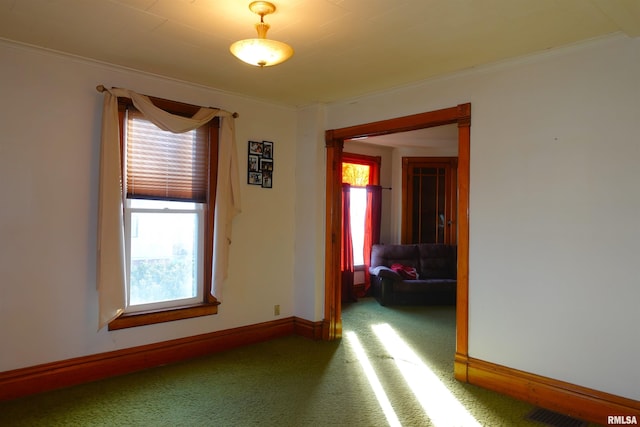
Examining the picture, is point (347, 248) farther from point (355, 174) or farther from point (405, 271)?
point (355, 174)

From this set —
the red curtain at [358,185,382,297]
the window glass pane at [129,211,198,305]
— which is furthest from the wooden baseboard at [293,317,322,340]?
the red curtain at [358,185,382,297]

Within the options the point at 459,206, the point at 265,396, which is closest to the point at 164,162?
the point at 265,396

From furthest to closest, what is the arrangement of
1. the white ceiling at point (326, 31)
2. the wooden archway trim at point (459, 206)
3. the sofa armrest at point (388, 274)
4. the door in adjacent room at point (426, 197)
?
the door in adjacent room at point (426, 197)
the sofa armrest at point (388, 274)
the wooden archway trim at point (459, 206)
the white ceiling at point (326, 31)

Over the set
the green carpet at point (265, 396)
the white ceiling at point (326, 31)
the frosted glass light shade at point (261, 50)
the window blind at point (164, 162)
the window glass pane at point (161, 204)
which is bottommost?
the green carpet at point (265, 396)

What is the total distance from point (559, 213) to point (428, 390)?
1.61 m

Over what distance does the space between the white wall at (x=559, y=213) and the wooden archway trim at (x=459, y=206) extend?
6cm

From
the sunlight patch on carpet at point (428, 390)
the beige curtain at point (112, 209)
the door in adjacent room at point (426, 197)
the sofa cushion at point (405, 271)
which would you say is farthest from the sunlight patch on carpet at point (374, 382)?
the door in adjacent room at point (426, 197)

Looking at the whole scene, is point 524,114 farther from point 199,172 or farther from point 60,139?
point 60,139

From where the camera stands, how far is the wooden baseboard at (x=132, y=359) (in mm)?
2971

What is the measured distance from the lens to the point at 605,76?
2.72 metres

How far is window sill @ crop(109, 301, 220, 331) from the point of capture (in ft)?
11.2

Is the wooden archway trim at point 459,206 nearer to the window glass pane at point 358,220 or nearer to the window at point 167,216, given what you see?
the window at point 167,216

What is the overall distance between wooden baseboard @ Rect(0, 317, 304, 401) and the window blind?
129 cm

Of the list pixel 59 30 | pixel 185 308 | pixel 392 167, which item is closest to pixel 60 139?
pixel 59 30
